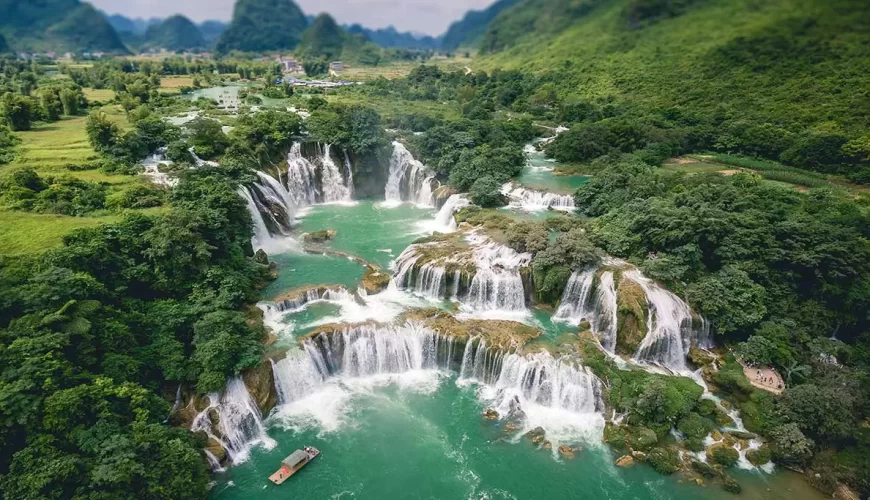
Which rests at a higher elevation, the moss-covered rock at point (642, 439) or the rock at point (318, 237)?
the rock at point (318, 237)

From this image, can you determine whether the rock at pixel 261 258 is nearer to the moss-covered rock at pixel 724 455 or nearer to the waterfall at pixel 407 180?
the waterfall at pixel 407 180

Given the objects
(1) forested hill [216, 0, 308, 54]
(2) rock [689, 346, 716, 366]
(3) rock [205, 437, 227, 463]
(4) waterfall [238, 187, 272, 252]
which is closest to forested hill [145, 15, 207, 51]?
(1) forested hill [216, 0, 308, 54]

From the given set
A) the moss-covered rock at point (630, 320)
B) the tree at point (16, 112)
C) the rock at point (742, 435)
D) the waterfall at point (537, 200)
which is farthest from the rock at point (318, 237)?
the tree at point (16, 112)

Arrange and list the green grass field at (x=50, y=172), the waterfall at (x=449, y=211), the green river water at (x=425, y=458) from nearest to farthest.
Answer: the green river water at (x=425, y=458)
the green grass field at (x=50, y=172)
the waterfall at (x=449, y=211)

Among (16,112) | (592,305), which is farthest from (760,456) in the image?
(16,112)

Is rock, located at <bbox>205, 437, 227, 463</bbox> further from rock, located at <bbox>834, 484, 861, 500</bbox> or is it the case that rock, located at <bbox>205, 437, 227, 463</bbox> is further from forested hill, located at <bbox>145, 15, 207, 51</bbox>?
forested hill, located at <bbox>145, 15, 207, 51</bbox>

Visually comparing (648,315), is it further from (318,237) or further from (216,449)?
(318,237)

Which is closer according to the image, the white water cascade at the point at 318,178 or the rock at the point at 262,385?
the rock at the point at 262,385

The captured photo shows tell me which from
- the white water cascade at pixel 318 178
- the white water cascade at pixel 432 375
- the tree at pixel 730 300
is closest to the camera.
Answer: the white water cascade at pixel 432 375
